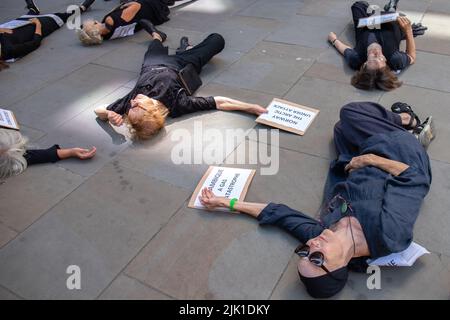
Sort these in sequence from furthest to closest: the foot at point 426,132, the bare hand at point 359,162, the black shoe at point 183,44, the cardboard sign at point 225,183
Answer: the black shoe at point 183,44 → the foot at point 426,132 → the cardboard sign at point 225,183 → the bare hand at point 359,162

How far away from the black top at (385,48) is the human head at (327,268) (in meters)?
2.69

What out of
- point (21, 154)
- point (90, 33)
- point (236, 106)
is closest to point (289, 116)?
point (236, 106)

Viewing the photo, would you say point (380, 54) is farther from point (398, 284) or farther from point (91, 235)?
A: point (91, 235)

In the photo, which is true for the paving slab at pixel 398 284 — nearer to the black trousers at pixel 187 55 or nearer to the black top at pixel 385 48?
the black top at pixel 385 48

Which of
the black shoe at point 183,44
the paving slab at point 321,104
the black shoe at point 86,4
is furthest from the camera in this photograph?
the black shoe at point 86,4

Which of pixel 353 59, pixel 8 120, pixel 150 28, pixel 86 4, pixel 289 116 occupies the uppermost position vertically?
pixel 86 4

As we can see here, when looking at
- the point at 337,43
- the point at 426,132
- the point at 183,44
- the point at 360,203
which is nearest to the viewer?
the point at 360,203

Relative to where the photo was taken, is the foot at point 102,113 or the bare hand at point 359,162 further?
the foot at point 102,113

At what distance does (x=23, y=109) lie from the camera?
4.22m

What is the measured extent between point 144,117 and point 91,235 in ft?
3.77

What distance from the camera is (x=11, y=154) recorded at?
3.29 meters

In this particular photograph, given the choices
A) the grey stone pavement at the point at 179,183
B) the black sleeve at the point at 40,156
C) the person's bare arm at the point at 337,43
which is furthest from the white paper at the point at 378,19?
the black sleeve at the point at 40,156

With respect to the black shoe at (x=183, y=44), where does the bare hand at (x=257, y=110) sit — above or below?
below

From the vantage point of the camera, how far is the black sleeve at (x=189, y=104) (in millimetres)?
3818
